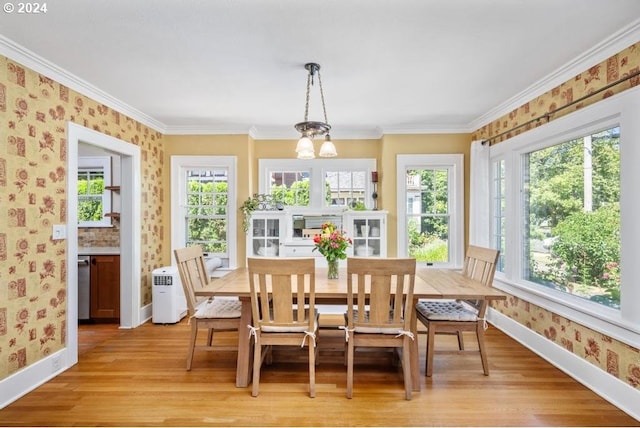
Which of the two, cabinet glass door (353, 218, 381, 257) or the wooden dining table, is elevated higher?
cabinet glass door (353, 218, 381, 257)

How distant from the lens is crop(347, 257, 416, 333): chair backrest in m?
2.18

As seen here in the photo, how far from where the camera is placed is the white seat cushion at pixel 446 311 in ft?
8.61

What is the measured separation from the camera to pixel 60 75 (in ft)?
8.85

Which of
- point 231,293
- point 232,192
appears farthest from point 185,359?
point 232,192

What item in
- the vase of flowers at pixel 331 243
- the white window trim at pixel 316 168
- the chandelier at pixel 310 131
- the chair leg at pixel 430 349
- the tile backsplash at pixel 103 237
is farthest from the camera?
the white window trim at pixel 316 168

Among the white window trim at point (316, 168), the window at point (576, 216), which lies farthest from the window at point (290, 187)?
the window at point (576, 216)

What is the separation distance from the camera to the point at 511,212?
349 cm

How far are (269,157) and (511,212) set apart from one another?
3039 mm

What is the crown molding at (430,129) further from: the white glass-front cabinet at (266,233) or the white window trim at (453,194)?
the white glass-front cabinet at (266,233)

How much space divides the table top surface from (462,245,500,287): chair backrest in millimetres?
170

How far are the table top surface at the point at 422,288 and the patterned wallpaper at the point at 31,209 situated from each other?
1.22 metres

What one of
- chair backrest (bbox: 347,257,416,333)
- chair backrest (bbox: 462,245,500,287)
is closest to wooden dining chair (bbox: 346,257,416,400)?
chair backrest (bbox: 347,257,416,333)

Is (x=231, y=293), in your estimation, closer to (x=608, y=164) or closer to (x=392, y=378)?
(x=392, y=378)

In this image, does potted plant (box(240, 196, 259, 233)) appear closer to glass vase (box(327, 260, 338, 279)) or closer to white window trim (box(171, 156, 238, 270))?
white window trim (box(171, 156, 238, 270))
